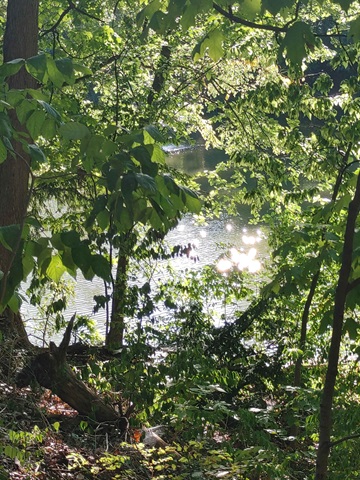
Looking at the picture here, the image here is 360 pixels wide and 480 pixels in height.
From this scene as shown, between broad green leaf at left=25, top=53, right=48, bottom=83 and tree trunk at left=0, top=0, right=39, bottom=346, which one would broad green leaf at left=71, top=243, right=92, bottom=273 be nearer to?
broad green leaf at left=25, top=53, right=48, bottom=83

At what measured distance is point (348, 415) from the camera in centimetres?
352


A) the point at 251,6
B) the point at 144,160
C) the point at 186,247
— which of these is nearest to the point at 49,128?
the point at 144,160

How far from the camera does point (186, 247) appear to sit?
7.41m

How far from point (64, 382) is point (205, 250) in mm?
8431

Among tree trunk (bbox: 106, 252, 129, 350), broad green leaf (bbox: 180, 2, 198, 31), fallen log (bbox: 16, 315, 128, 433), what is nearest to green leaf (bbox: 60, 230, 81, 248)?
broad green leaf (bbox: 180, 2, 198, 31)

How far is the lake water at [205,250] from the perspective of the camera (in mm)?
7676

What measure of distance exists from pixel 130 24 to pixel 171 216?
6007 millimetres

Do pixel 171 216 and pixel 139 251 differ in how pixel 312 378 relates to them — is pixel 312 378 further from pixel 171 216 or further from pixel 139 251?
pixel 171 216

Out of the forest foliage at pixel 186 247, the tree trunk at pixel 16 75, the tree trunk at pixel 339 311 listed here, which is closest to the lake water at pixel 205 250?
the forest foliage at pixel 186 247

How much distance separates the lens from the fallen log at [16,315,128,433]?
180 inches

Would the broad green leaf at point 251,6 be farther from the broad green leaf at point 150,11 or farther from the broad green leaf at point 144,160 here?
the broad green leaf at point 144,160

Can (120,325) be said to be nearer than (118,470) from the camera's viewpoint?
No

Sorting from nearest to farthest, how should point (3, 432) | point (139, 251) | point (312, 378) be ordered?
point (3, 432)
point (312, 378)
point (139, 251)

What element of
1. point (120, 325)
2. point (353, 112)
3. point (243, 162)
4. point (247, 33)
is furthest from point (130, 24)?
point (120, 325)
